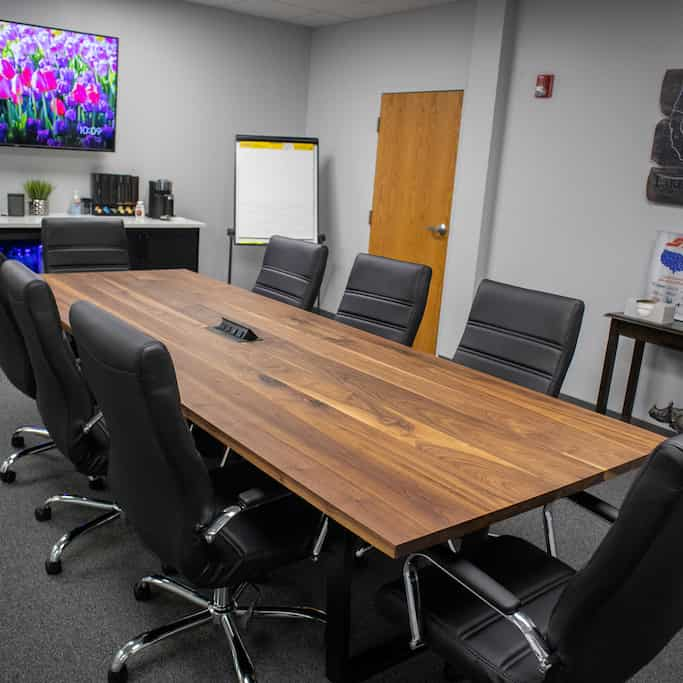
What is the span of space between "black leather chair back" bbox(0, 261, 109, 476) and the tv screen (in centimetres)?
328

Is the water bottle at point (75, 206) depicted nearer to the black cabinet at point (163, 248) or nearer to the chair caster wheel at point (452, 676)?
the black cabinet at point (163, 248)

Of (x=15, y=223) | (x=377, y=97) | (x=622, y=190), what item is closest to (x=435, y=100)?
(x=377, y=97)

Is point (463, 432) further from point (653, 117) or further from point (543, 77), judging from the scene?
point (543, 77)

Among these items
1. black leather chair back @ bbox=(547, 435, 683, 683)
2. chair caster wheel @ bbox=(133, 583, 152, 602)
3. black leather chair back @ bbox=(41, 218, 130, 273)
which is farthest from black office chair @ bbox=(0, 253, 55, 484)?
black leather chair back @ bbox=(547, 435, 683, 683)

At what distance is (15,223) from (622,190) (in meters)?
3.89

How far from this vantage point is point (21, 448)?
3.33m

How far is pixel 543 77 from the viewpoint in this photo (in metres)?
4.64

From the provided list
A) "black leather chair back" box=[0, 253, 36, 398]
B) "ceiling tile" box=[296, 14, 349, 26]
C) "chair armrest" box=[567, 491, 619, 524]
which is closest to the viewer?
"chair armrest" box=[567, 491, 619, 524]

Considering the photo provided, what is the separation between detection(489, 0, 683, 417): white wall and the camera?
4152 millimetres

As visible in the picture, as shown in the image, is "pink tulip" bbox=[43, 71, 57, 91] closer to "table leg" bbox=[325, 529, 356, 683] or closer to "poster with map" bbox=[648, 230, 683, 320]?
"poster with map" bbox=[648, 230, 683, 320]

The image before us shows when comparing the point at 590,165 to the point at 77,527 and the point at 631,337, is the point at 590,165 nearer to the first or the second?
the point at 631,337

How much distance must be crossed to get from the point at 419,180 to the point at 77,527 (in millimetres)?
3925

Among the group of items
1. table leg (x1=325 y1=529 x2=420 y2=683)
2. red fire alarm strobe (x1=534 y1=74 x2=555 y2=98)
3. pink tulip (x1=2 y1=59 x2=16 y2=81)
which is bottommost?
table leg (x1=325 y1=529 x2=420 y2=683)

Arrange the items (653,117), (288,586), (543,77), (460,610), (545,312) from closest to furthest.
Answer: (460,610)
(288,586)
(545,312)
(653,117)
(543,77)
